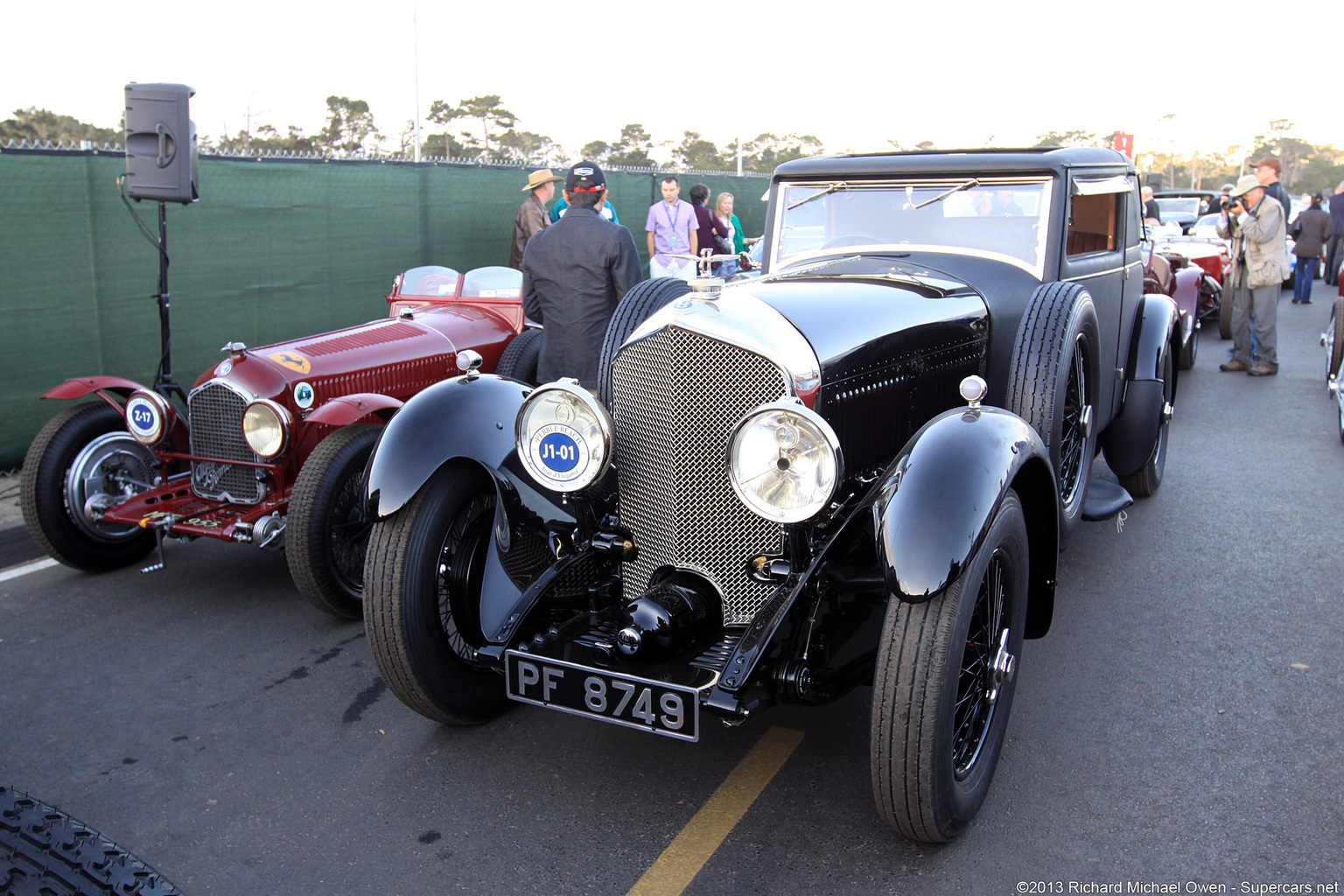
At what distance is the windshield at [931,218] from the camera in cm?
428

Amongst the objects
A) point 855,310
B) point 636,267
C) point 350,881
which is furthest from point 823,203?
point 350,881

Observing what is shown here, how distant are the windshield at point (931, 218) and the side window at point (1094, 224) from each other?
224mm

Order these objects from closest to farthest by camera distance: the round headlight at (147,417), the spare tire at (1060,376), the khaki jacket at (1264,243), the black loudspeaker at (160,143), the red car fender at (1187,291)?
1. the spare tire at (1060,376)
2. the round headlight at (147,417)
3. the black loudspeaker at (160,143)
4. the khaki jacket at (1264,243)
5. the red car fender at (1187,291)

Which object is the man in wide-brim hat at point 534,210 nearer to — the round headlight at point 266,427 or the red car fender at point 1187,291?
the round headlight at point 266,427

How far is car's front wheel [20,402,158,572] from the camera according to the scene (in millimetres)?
4547

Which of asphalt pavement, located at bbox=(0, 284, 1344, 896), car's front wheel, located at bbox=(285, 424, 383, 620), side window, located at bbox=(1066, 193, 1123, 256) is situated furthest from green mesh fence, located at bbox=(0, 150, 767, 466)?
side window, located at bbox=(1066, 193, 1123, 256)

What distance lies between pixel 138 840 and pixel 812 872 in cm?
185

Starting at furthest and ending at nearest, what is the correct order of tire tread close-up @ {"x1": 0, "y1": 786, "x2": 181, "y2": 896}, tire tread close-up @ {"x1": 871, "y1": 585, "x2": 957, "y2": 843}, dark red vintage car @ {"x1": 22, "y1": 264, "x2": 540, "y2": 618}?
dark red vintage car @ {"x1": 22, "y1": 264, "x2": 540, "y2": 618} < tire tread close-up @ {"x1": 871, "y1": 585, "x2": 957, "y2": 843} < tire tread close-up @ {"x1": 0, "y1": 786, "x2": 181, "y2": 896}

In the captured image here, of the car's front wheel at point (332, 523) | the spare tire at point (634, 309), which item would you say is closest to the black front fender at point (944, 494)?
the spare tire at point (634, 309)

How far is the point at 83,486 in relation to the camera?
4.66 metres

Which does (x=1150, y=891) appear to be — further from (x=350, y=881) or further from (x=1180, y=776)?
(x=350, y=881)

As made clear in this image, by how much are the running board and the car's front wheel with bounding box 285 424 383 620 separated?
302 cm

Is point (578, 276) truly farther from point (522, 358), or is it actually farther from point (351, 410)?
point (351, 410)

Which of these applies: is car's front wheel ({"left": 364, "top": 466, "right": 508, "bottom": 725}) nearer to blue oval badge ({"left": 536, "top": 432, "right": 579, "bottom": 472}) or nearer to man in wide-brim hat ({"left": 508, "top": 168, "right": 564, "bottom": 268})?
blue oval badge ({"left": 536, "top": 432, "right": 579, "bottom": 472})
